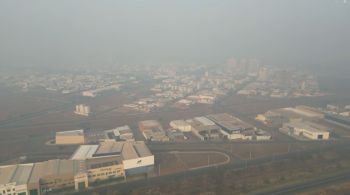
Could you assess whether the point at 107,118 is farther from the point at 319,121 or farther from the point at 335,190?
the point at 335,190

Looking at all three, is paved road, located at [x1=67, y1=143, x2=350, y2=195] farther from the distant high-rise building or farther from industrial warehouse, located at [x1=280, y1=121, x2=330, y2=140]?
the distant high-rise building

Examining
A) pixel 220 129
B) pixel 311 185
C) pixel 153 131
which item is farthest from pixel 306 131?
pixel 153 131

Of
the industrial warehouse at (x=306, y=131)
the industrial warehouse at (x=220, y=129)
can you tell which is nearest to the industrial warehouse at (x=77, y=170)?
the industrial warehouse at (x=220, y=129)

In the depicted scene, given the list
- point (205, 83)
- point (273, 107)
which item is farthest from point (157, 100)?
point (205, 83)

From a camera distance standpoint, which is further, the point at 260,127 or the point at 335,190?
the point at 260,127

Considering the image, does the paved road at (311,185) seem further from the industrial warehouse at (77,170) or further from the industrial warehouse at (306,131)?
the industrial warehouse at (77,170)

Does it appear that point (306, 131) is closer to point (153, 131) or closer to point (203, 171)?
point (203, 171)
